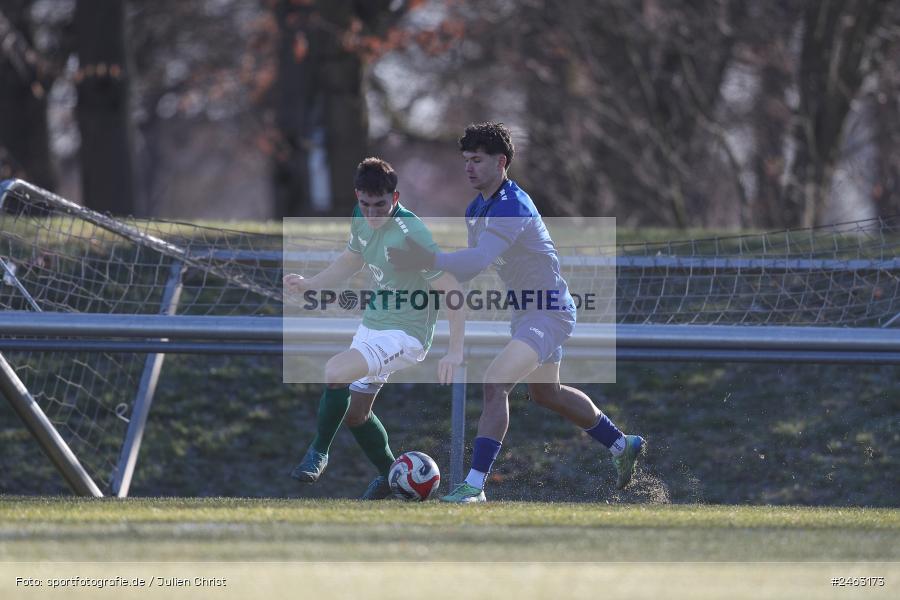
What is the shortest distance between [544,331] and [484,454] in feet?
2.03

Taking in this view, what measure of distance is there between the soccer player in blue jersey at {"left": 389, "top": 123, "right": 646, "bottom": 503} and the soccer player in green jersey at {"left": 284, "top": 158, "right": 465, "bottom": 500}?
17 cm

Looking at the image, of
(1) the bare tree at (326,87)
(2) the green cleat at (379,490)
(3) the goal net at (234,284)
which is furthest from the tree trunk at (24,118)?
(2) the green cleat at (379,490)

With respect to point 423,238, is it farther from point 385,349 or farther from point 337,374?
point 337,374

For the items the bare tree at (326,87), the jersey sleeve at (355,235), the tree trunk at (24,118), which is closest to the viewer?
the jersey sleeve at (355,235)

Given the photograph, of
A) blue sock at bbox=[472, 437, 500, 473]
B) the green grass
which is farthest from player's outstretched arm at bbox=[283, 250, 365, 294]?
the green grass

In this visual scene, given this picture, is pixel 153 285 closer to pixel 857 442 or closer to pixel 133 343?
pixel 133 343

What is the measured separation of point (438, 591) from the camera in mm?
3947

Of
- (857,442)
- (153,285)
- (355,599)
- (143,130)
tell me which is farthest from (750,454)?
(143,130)

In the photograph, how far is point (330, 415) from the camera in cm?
647

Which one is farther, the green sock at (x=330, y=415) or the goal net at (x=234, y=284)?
the goal net at (x=234, y=284)

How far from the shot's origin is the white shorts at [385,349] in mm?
6273

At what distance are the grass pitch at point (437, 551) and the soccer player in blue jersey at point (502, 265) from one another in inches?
23.2

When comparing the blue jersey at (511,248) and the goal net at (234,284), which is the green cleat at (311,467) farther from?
the goal net at (234,284)

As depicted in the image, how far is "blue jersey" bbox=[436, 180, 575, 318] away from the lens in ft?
19.8
